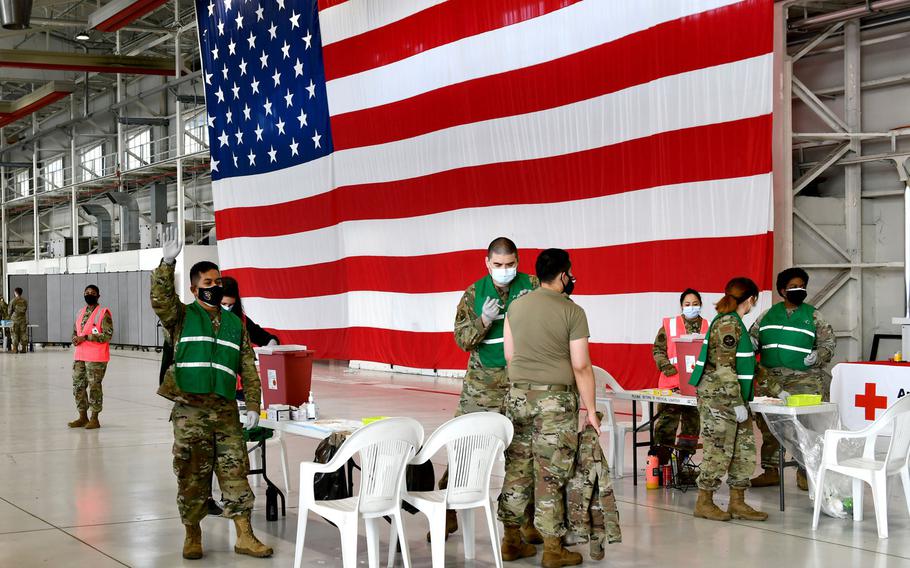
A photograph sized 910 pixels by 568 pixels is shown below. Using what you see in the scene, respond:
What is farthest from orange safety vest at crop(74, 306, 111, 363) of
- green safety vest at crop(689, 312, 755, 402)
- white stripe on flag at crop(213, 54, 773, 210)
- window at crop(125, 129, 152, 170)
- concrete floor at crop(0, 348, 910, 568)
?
window at crop(125, 129, 152, 170)

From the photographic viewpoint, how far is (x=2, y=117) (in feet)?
104

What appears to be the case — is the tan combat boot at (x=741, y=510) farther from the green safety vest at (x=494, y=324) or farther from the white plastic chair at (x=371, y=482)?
the white plastic chair at (x=371, y=482)

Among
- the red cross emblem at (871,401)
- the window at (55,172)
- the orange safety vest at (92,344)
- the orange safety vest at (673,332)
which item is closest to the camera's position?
the red cross emblem at (871,401)

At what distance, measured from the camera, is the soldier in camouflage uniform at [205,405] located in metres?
5.61

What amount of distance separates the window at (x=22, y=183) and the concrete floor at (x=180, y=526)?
3544cm

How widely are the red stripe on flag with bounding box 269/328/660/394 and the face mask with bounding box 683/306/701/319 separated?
412 cm

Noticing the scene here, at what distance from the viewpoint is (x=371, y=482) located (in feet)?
16.7

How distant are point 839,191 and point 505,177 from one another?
4601mm

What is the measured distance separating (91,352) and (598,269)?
6363 mm

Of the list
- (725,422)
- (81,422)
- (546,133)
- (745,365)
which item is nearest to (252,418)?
(725,422)

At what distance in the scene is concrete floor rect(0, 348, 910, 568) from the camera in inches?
226

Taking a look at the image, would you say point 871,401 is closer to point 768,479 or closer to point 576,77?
point 768,479

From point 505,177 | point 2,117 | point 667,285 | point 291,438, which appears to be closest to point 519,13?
point 505,177

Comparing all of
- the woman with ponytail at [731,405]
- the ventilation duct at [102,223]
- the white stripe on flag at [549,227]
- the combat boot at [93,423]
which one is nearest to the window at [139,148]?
the ventilation duct at [102,223]
